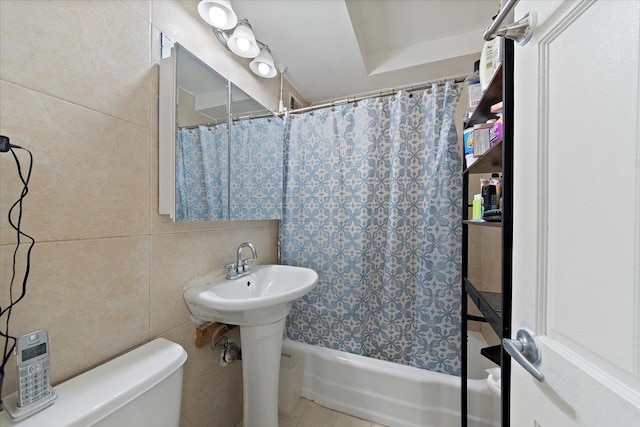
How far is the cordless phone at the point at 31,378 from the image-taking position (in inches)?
19.7

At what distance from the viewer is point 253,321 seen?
0.98 metres

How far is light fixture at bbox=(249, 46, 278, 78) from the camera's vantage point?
1.38 meters

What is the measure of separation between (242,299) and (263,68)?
52.0 inches

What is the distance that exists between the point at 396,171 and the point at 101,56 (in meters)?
1.34

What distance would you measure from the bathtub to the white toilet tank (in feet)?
3.06

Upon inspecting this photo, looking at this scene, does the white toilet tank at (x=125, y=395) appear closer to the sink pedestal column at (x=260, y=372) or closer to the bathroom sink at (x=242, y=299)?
the bathroom sink at (x=242, y=299)

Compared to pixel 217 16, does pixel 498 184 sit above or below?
below

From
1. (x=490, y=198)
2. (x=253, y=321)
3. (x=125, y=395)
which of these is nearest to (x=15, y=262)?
(x=125, y=395)

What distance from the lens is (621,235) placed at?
329 millimetres

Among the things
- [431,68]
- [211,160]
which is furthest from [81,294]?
[431,68]

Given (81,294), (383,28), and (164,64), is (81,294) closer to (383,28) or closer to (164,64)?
(164,64)

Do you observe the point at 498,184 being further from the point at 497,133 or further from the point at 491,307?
the point at 491,307

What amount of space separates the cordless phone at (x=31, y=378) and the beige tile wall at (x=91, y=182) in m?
0.09

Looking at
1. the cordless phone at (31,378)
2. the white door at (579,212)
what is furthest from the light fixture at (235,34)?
the cordless phone at (31,378)
